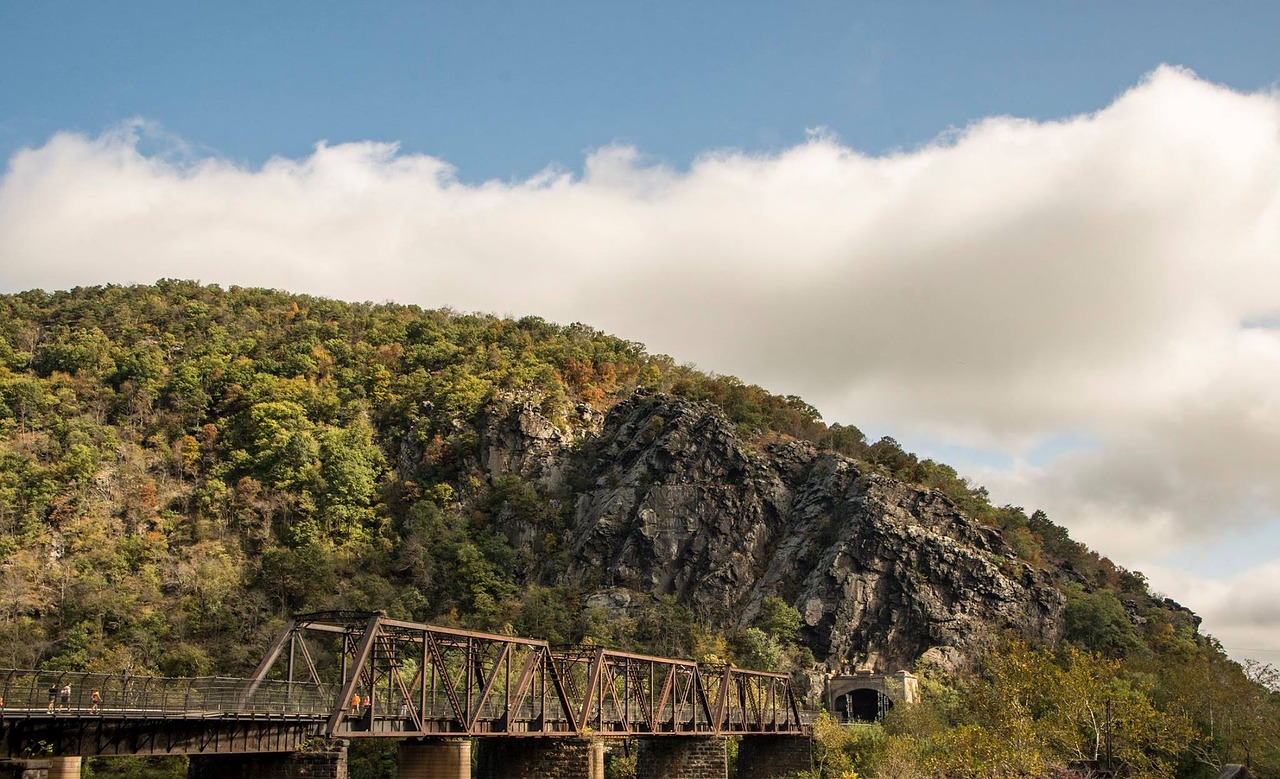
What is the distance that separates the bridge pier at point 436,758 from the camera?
2101 inches

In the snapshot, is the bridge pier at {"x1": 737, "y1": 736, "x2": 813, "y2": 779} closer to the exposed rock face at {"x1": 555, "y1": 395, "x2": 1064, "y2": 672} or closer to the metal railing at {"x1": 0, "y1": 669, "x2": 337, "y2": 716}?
the exposed rock face at {"x1": 555, "y1": 395, "x2": 1064, "y2": 672}

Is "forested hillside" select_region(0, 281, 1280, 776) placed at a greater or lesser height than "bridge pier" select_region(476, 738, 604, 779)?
greater

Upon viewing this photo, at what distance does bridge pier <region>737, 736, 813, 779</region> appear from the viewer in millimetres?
78875

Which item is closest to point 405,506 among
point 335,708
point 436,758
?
point 436,758

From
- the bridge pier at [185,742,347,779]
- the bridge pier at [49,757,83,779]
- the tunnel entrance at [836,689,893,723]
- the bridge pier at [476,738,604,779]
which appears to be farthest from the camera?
the tunnel entrance at [836,689,893,723]

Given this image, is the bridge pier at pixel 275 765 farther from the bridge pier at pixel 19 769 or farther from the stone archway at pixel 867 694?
the stone archway at pixel 867 694

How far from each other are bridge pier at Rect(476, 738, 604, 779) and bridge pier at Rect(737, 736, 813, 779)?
24.4 meters

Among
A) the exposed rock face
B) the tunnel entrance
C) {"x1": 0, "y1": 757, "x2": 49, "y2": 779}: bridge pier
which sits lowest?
{"x1": 0, "y1": 757, "x2": 49, "y2": 779}: bridge pier

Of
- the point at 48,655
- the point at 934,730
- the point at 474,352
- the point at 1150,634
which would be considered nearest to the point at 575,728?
the point at 934,730

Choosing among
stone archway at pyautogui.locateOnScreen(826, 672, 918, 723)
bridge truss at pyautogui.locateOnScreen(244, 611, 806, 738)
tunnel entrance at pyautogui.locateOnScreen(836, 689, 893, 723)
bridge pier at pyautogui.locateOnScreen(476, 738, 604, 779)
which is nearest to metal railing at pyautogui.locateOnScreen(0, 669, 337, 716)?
bridge truss at pyautogui.locateOnScreen(244, 611, 806, 738)

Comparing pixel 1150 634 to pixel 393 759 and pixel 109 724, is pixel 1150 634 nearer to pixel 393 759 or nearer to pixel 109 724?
pixel 393 759

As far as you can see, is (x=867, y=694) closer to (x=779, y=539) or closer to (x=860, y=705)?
(x=860, y=705)

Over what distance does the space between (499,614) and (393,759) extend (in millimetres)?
30486

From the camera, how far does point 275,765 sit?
1775 inches
